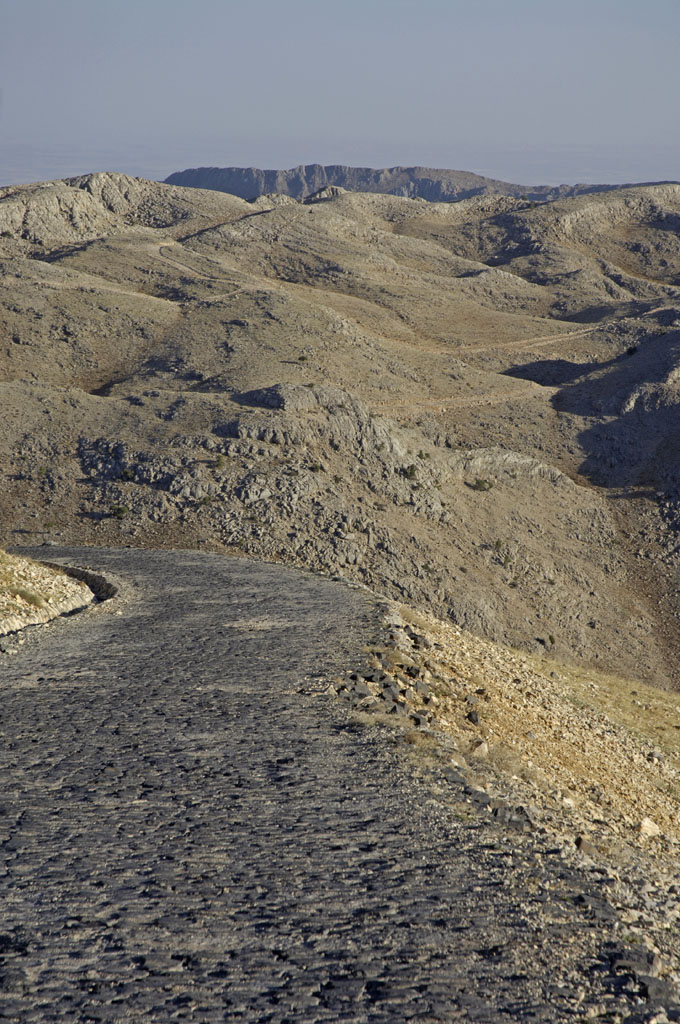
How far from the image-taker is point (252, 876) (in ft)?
33.5

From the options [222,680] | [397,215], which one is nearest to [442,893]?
[222,680]

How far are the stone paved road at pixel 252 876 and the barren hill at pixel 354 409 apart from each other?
2393 centimetres

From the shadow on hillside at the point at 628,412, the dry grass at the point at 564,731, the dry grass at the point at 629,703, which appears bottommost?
the dry grass at the point at 629,703

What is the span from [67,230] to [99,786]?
90.1m

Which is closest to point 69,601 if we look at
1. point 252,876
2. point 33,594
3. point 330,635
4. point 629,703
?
point 33,594

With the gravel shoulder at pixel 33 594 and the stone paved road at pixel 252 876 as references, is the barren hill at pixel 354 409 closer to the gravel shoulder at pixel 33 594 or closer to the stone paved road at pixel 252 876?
the gravel shoulder at pixel 33 594

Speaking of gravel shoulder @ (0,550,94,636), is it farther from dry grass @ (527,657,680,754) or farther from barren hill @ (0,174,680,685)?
dry grass @ (527,657,680,754)

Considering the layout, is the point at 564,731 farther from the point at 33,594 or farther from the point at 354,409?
the point at 354,409

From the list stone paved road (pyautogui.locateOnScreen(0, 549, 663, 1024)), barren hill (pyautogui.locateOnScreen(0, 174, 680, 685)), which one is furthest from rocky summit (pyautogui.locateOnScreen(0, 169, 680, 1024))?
barren hill (pyautogui.locateOnScreen(0, 174, 680, 685))

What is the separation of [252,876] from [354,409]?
4211 cm

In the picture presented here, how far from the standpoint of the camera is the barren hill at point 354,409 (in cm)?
4206

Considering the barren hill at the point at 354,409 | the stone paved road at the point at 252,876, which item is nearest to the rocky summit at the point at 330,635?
the stone paved road at the point at 252,876

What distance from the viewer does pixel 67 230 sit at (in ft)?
298

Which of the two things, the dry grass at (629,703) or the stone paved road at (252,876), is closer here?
the stone paved road at (252,876)
